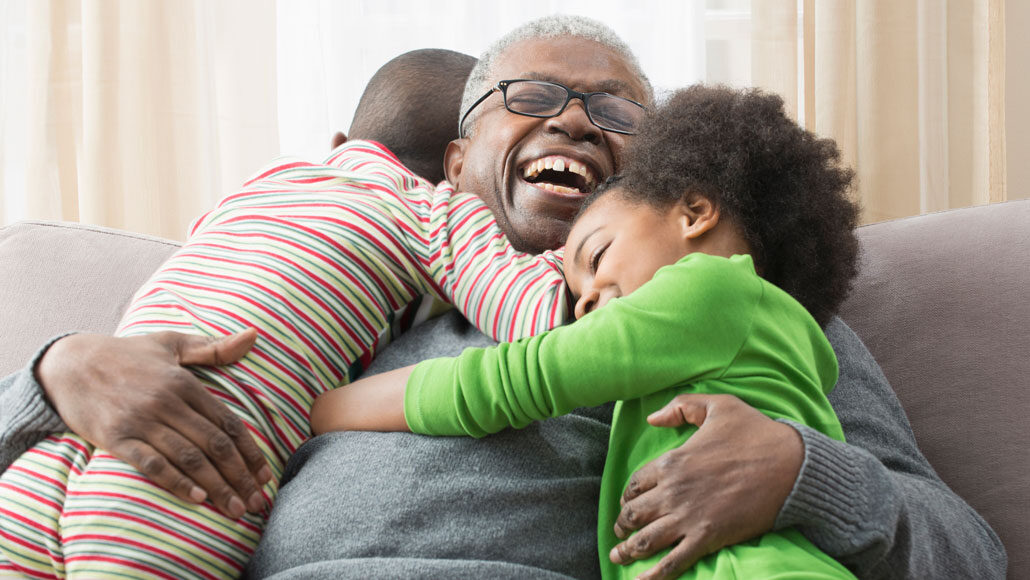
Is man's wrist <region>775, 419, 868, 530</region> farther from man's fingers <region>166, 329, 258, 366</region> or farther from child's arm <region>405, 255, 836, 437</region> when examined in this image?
man's fingers <region>166, 329, 258, 366</region>

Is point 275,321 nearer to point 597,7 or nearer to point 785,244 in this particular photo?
point 785,244

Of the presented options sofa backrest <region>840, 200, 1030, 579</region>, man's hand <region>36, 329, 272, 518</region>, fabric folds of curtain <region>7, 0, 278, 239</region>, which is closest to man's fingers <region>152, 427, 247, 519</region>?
man's hand <region>36, 329, 272, 518</region>

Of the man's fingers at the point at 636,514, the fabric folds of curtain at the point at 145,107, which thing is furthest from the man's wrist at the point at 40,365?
the fabric folds of curtain at the point at 145,107

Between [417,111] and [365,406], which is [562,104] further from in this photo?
[365,406]

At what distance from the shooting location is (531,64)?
1.63 metres

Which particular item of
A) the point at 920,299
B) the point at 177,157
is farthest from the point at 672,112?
the point at 177,157

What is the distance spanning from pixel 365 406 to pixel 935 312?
3.02ft

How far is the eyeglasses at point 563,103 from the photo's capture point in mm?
1572

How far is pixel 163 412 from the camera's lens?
1.05 metres

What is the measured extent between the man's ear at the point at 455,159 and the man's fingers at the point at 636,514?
891mm

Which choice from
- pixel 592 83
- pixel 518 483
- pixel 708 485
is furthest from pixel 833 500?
pixel 592 83

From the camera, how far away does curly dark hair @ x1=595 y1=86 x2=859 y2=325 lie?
3.85 feet

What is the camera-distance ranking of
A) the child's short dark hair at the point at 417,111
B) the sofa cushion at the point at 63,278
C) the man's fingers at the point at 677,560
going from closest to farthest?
the man's fingers at the point at 677,560 < the sofa cushion at the point at 63,278 < the child's short dark hair at the point at 417,111

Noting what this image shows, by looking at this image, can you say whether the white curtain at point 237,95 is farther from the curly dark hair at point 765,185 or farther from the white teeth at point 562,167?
the curly dark hair at point 765,185
